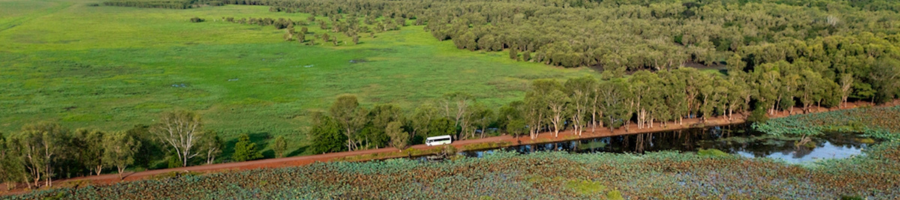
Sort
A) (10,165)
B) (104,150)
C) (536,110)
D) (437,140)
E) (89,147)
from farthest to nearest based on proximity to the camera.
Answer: (536,110) < (437,140) < (104,150) < (89,147) < (10,165)

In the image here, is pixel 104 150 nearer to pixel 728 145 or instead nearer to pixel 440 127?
pixel 440 127

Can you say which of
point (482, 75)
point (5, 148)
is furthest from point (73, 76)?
point (482, 75)

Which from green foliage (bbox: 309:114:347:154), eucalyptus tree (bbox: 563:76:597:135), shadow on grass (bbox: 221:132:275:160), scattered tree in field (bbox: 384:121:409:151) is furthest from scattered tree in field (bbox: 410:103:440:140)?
eucalyptus tree (bbox: 563:76:597:135)

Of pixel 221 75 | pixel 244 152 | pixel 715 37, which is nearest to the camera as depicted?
pixel 244 152

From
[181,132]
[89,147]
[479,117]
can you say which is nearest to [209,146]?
[181,132]

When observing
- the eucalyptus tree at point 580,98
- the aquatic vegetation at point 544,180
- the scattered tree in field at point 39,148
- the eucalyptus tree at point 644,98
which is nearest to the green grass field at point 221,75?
the aquatic vegetation at point 544,180

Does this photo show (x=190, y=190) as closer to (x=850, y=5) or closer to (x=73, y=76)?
(x=73, y=76)

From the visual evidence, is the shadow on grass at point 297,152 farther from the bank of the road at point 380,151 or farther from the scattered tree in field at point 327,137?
the bank of the road at point 380,151

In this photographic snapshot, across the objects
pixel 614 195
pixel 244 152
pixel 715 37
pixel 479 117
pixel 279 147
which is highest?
pixel 715 37
